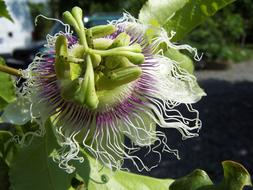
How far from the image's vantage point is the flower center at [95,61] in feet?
1.84

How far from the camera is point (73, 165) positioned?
0.61m

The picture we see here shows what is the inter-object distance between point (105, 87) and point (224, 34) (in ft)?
26.9

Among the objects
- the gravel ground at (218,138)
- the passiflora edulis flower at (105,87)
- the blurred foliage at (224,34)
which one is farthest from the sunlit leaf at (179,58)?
the blurred foliage at (224,34)

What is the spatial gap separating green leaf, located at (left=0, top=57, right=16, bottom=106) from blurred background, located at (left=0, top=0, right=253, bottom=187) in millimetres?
207

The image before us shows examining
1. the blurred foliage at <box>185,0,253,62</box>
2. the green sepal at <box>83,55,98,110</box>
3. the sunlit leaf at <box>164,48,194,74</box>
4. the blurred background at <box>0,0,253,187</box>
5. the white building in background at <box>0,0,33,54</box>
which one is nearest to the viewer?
the green sepal at <box>83,55,98,110</box>

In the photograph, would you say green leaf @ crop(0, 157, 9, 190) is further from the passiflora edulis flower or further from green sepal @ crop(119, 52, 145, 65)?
green sepal @ crop(119, 52, 145, 65)

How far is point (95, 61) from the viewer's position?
565 millimetres

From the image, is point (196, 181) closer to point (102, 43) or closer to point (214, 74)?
point (102, 43)

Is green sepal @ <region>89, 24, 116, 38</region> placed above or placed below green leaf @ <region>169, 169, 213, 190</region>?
above

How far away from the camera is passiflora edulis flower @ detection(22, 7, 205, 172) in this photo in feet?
1.87

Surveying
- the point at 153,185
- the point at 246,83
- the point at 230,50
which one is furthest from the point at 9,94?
the point at 230,50

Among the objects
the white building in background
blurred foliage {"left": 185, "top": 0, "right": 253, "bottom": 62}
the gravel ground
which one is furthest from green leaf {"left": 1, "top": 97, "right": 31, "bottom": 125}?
the white building in background

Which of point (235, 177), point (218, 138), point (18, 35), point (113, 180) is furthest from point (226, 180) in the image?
point (18, 35)

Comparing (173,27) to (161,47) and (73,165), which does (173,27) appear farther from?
(73,165)
